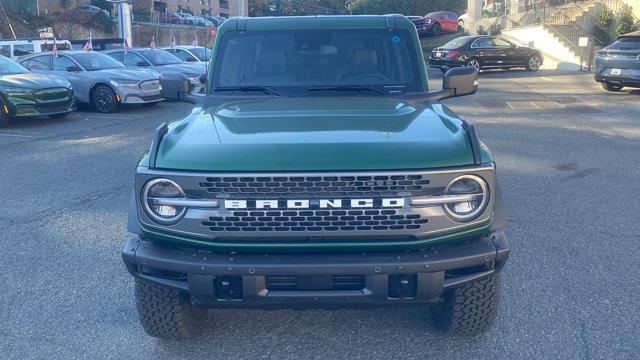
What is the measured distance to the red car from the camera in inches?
1483

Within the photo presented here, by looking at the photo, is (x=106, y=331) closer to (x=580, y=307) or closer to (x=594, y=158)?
(x=580, y=307)

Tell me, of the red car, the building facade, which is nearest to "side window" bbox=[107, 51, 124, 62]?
the red car

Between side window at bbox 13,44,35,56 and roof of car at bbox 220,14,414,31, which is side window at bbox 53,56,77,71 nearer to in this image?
side window at bbox 13,44,35,56

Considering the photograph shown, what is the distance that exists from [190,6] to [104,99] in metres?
56.0

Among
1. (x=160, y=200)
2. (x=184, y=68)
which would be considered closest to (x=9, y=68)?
(x=184, y=68)

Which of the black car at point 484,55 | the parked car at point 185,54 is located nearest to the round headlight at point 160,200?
the parked car at point 185,54

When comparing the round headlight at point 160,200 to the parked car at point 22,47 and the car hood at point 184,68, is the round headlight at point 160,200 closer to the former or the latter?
the car hood at point 184,68

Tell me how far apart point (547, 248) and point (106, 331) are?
359cm

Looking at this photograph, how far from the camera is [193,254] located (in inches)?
134

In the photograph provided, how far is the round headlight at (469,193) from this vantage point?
3.40 m

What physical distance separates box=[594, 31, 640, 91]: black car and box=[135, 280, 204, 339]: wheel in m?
15.1

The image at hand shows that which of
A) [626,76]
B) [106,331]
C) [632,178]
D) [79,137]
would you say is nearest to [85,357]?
[106,331]

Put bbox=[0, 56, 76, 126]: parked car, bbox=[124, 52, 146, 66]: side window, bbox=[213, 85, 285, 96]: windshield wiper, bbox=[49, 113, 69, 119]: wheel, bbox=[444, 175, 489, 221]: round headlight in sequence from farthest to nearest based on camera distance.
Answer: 1. bbox=[124, 52, 146, 66]: side window
2. bbox=[49, 113, 69, 119]: wheel
3. bbox=[0, 56, 76, 126]: parked car
4. bbox=[213, 85, 285, 96]: windshield wiper
5. bbox=[444, 175, 489, 221]: round headlight

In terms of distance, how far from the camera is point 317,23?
5266 mm
